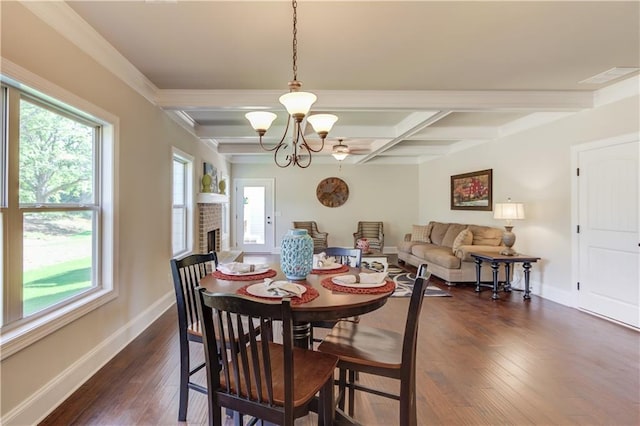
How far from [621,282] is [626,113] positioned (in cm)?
176

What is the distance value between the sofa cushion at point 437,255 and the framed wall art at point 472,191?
3.22 feet

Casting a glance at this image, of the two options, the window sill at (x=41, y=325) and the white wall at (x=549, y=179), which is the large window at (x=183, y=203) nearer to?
the window sill at (x=41, y=325)

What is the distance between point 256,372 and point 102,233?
206cm

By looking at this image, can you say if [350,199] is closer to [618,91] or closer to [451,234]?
[451,234]

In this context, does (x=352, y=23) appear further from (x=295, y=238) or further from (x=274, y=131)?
(x=274, y=131)

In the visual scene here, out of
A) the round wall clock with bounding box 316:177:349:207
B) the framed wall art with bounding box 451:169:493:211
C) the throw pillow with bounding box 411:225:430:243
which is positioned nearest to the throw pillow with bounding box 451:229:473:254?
the framed wall art with bounding box 451:169:493:211

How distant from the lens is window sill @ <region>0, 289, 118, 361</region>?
5.41 ft

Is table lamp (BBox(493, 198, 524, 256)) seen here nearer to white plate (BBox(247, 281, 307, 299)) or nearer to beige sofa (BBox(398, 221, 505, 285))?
beige sofa (BBox(398, 221, 505, 285))

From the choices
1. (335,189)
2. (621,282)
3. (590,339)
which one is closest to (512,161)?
(621,282)

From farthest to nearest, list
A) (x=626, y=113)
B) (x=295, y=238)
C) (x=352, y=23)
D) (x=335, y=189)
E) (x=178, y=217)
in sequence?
(x=335, y=189), (x=178, y=217), (x=626, y=113), (x=352, y=23), (x=295, y=238)

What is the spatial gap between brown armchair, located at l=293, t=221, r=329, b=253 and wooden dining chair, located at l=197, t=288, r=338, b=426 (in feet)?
20.7

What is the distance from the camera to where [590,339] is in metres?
3.00

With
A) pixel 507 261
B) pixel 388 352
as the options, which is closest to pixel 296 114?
pixel 388 352

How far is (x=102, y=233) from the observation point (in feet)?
8.41
